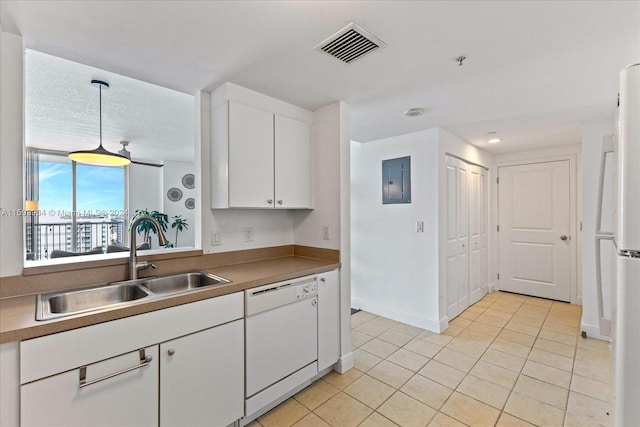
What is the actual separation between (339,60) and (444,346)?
268 cm

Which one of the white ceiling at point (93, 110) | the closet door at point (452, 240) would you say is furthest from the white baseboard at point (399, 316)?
the white ceiling at point (93, 110)

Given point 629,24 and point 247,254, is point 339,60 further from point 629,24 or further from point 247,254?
point 247,254

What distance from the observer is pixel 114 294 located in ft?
5.62

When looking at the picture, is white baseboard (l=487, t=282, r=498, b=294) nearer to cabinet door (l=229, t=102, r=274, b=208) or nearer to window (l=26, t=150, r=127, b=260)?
cabinet door (l=229, t=102, r=274, b=208)

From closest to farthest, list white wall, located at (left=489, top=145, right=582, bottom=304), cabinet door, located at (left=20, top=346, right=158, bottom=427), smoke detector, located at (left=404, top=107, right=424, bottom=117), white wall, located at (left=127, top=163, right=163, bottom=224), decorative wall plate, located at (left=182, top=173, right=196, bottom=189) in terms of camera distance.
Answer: cabinet door, located at (left=20, top=346, right=158, bottom=427) < smoke detector, located at (left=404, top=107, right=424, bottom=117) < white wall, located at (left=489, top=145, right=582, bottom=304) < white wall, located at (left=127, top=163, right=163, bottom=224) < decorative wall plate, located at (left=182, top=173, right=196, bottom=189)

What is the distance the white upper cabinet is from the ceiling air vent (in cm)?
76

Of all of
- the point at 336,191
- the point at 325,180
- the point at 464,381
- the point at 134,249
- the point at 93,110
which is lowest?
the point at 464,381

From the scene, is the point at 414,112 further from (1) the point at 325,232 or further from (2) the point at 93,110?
(2) the point at 93,110

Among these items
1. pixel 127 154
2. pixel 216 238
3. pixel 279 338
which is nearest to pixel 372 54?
pixel 216 238

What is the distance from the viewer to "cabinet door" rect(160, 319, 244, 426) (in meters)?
1.42

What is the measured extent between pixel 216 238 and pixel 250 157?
701 mm

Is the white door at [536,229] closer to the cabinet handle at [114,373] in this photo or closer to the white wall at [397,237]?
the white wall at [397,237]

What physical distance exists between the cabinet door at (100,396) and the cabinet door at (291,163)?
137cm

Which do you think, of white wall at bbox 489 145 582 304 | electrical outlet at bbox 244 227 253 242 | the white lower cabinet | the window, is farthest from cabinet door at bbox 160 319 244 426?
white wall at bbox 489 145 582 304
